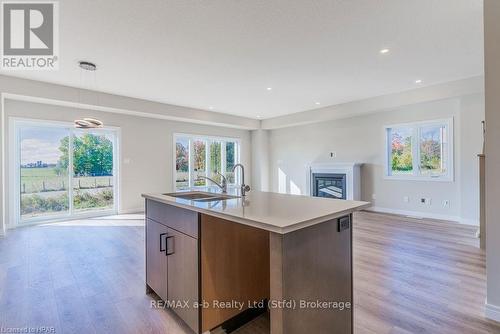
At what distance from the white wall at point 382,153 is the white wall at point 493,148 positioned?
356 cm

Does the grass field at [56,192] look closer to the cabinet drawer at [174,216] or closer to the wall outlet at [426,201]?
the cabinet drawer at [174,216]

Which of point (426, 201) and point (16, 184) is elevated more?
point (16, 184)

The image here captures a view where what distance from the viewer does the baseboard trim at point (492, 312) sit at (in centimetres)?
191

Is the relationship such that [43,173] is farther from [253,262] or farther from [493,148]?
[493,148]

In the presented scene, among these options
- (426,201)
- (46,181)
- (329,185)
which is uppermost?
(46,181)

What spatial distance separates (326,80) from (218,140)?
438cm

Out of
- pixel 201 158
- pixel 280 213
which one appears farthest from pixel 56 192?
pixel 280 213

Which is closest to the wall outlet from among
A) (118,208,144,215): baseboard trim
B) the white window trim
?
(118,208,144,215): baseboard trim

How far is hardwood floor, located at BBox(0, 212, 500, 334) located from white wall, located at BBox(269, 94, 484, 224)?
3.36 feet

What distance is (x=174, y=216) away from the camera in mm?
1920

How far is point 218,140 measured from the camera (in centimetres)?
820

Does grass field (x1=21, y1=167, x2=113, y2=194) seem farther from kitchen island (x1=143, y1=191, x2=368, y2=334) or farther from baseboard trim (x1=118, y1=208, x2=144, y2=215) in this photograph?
kitchen island (x1=143, y1=191, x2=368, y2=334)

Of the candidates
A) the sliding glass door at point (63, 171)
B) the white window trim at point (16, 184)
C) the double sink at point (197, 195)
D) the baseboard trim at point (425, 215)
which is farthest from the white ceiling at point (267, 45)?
the baseboard trim at point (425, 215)

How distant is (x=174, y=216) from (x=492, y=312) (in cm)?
255
